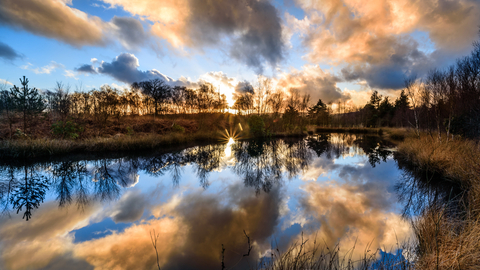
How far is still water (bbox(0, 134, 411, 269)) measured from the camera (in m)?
3.32

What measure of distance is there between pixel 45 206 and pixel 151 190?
2847mm

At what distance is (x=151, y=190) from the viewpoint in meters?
6.69

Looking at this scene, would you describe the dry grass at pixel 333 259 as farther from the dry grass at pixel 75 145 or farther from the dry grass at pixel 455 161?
the dry grass at pixel 75 145

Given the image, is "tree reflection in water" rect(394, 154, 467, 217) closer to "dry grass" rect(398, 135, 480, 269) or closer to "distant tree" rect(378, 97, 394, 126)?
"dry grass" rect(398, 135, 480, 269)

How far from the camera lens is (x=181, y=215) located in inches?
190

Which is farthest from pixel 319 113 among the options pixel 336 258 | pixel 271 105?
pixel 336 258

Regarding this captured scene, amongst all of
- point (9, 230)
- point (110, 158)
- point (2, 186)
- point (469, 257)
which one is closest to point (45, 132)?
point (110, 158)

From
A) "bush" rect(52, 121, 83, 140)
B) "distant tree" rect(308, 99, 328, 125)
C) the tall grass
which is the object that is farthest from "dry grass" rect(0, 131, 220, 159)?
"distant tree" rect(308, 99, 328, 125)

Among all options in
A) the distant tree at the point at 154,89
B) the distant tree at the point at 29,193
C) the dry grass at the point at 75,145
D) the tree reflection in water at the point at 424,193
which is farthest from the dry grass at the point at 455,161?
the distant tree at the point at 154,89

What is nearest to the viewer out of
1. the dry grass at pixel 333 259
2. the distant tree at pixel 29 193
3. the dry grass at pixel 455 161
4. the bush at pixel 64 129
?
the dry grass at pixel 333 259

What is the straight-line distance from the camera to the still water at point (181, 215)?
3320mm

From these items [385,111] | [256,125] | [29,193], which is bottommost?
[29,193]

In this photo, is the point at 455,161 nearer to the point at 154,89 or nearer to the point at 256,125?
the point at 256,125

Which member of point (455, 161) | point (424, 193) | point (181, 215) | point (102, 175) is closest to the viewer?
point (181, 215)
